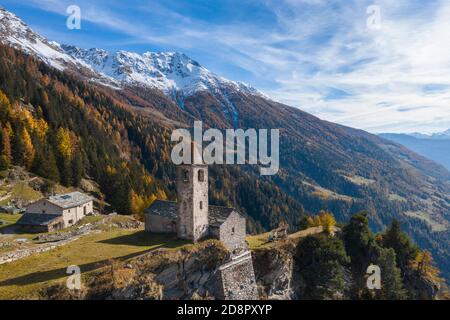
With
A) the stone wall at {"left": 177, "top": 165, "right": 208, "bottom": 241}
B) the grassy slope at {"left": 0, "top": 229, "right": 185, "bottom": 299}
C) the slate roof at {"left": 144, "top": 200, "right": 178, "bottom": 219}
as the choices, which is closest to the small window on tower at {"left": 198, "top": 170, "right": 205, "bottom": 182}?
the stone wall at {"left": 177, "top": 165, "right": 208, "bottom": 241}

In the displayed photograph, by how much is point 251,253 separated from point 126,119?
163454 mm

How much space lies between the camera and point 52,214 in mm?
61969

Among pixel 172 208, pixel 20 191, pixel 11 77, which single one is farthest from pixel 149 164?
pixel 172 208

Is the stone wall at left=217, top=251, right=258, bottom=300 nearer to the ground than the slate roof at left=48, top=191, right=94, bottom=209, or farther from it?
nearer to the ground

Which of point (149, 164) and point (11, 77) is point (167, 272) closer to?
point (11, 77)

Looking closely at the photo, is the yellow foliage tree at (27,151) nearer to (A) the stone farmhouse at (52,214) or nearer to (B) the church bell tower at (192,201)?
(A) the stone farmhouse at (52,214)

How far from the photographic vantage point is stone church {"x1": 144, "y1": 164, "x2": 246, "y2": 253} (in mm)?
47594

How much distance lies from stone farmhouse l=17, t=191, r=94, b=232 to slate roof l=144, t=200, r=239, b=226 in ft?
65.5

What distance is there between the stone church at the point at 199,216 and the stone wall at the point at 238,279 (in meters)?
2.10

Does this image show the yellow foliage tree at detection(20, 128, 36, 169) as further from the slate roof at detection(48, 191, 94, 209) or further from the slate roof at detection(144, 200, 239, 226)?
the slate roof at detection(144, 200, 239, 226)

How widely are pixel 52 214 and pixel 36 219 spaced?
3.17 metres

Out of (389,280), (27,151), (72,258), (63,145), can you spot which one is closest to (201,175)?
(72,258)

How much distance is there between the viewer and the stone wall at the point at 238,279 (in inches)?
1693

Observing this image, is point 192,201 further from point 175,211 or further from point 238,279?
point 238,279
